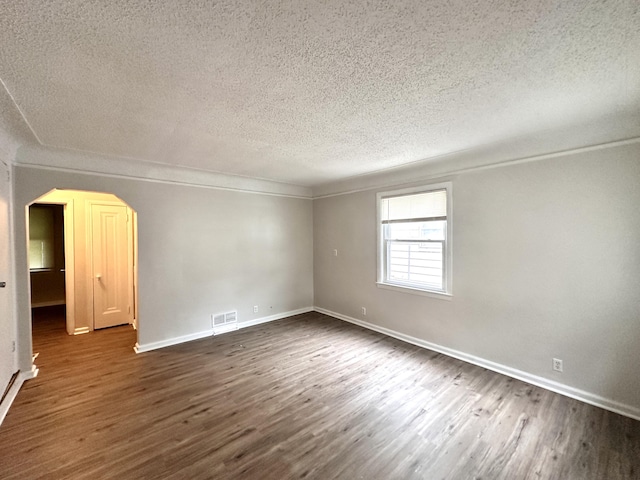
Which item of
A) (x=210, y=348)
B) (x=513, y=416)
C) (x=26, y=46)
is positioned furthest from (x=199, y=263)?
(x=513, y=416)

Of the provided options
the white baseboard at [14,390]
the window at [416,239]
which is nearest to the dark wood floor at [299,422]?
the white baseboard at [14,390]

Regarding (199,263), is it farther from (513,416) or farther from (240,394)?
(513,416)

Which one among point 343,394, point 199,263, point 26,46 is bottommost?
point 343,394

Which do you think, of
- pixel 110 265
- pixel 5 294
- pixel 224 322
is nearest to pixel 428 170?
pixel 224 322

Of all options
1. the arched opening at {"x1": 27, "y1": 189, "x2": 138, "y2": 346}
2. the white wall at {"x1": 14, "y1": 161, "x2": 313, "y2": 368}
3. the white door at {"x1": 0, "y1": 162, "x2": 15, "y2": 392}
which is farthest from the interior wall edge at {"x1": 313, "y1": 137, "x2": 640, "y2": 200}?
the white door at {"x1": 0, "y1": 162, "x2": 15, "y2": 392}

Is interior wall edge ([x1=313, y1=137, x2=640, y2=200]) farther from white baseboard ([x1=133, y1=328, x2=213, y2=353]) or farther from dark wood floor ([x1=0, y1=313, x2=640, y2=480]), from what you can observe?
white baseboard ([x1=133, y1=328, x2=213, y2=353])

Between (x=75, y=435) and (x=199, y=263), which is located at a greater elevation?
(x=199, y=263)

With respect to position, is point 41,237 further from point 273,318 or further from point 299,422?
point 299,422

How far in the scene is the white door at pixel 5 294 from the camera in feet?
8.01

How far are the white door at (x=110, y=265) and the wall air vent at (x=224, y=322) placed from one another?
1.87 meters

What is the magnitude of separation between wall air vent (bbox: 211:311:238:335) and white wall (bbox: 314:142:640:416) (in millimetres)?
2793

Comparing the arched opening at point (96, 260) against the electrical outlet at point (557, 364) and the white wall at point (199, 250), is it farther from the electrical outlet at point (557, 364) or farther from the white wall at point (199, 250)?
the electrical outlet at point (557, 364)

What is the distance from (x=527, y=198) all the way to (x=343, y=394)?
276 cm

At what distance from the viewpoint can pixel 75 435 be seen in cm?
208
